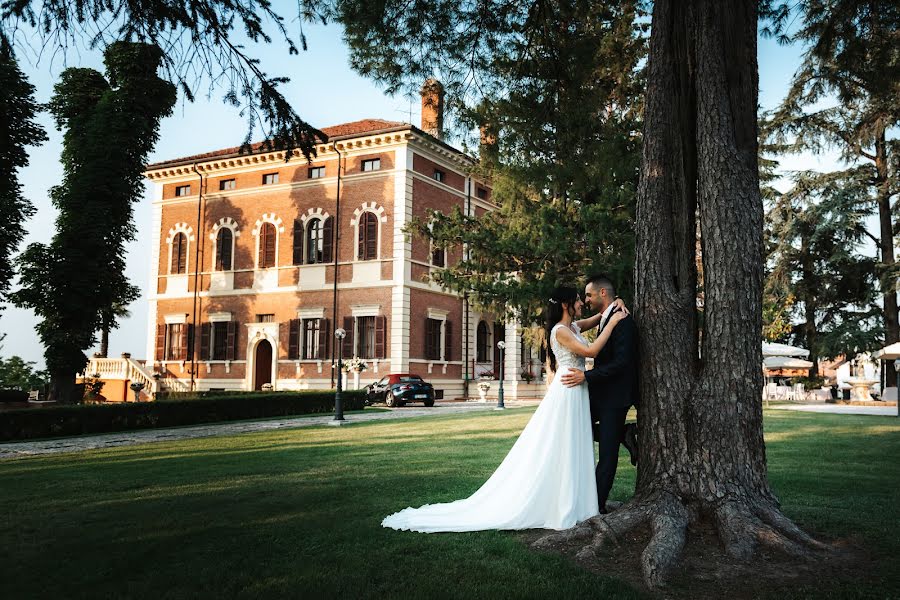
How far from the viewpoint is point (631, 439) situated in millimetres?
5293

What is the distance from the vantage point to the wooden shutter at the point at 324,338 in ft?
98.1

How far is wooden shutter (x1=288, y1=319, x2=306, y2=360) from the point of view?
30750 millimetres

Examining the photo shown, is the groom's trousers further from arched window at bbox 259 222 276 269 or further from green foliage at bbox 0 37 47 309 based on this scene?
arched window at bbox 259 222 276 269

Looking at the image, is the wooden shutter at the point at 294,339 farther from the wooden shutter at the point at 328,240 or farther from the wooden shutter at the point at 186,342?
the wooden shutter at the point at 186,342

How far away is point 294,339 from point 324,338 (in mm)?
1838

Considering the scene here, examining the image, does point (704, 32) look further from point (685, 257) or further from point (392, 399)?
point (392, 399)

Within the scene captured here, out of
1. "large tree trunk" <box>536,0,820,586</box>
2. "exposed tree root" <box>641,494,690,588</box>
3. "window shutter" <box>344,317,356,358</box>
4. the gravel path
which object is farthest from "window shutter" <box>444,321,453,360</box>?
"exposed tree root" <box>641,494,690,588</box>

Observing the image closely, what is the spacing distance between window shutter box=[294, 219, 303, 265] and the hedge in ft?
34.6

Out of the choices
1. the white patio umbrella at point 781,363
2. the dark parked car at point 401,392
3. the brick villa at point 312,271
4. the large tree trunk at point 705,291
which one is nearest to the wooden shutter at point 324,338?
the brick villa at point 312,271

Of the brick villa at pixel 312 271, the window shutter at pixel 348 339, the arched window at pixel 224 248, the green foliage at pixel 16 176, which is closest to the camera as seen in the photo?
the green foliage at pixel 16 176

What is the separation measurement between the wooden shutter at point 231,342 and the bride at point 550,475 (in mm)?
28992

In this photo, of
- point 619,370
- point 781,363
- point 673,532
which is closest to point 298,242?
point 781,363

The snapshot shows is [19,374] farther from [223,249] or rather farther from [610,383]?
[610,383]

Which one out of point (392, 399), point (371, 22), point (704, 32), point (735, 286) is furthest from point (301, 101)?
point (392, 399)
